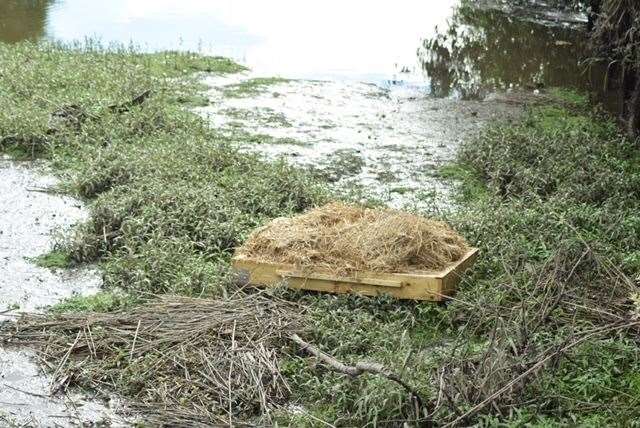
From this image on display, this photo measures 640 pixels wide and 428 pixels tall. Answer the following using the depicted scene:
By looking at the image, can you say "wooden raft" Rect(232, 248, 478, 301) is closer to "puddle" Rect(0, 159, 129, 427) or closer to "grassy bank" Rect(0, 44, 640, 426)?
"grassy bank" Rect(0, 44, 640, 426)

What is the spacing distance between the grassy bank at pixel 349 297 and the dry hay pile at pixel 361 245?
278mm

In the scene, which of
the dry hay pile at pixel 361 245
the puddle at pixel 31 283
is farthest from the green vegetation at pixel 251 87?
the dry hay pile at pixel 361 245

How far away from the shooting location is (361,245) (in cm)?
737

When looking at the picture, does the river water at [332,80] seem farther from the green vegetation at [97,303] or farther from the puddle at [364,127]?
the green vegetation at [97,303]

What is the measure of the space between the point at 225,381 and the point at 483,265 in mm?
2575

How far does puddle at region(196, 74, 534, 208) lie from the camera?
10414 millimetres

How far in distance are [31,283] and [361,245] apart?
2.64 meters

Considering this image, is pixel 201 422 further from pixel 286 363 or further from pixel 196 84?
pixel 196 84

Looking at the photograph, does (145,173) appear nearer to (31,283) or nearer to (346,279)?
(31,283)

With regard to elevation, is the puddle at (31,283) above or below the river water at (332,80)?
below

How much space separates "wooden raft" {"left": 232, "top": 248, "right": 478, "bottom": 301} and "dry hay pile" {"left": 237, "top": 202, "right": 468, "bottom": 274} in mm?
77

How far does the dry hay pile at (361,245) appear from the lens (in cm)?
723

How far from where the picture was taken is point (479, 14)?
20.3 metres

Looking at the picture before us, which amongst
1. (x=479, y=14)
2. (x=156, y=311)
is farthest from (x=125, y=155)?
(x=479, y=14)
